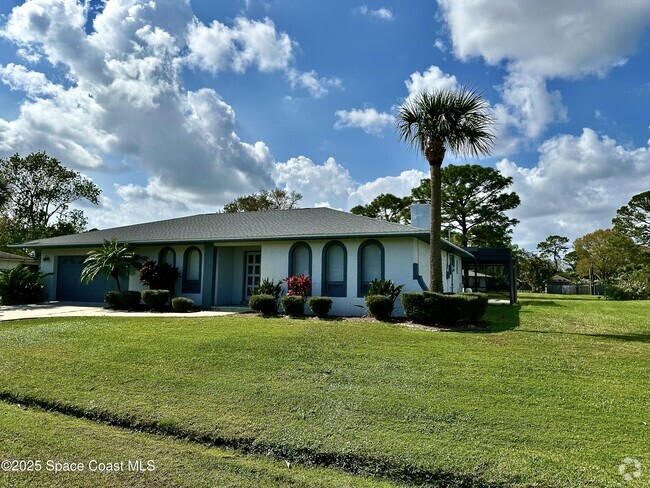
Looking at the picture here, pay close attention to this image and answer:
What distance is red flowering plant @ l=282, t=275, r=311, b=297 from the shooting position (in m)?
15.2

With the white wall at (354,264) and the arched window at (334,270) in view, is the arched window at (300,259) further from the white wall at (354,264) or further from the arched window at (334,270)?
the arched window at (334,270)

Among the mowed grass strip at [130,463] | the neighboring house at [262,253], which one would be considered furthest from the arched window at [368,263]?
the mowed grass strip at [130,463]

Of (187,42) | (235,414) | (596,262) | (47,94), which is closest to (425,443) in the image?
(235,414)

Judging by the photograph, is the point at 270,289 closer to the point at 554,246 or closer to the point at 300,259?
the point at 300,259

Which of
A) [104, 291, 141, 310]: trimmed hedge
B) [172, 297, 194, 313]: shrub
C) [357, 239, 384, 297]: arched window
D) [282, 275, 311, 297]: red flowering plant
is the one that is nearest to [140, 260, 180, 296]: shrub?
A: [104, 291, 141, 310]: trimmed hedge

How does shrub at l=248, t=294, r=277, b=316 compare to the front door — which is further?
the front door

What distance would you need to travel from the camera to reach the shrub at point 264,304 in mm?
14453

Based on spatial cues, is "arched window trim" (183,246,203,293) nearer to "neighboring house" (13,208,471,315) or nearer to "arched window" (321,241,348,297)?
"neighboring house" (13,208,471,315)

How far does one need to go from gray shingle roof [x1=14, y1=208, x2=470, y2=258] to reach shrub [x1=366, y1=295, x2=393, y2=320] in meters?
2.41

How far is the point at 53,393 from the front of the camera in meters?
6.27

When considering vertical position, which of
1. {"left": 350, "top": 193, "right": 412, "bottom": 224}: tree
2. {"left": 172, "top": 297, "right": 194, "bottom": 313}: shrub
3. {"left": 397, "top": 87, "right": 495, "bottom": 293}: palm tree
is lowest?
{"left": 172, "top": 297, "right": 194, "bottom": 313}: shrub

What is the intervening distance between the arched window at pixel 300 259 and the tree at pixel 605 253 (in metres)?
33.9

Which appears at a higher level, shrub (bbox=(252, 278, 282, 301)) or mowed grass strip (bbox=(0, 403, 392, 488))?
shrub (bbox=(252, 278, 282, 301))

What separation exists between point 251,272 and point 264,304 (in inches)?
192
